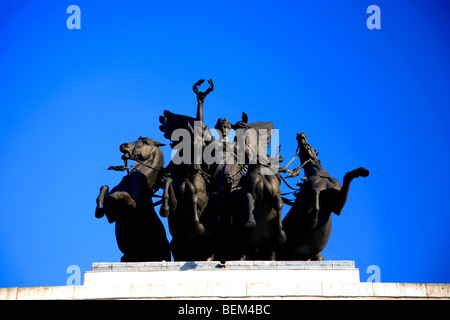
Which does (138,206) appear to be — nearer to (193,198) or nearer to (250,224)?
(193,198)

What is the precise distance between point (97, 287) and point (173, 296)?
1.51m

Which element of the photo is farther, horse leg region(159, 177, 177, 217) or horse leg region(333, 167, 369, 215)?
horse leg region(333, 167, 369, 215)

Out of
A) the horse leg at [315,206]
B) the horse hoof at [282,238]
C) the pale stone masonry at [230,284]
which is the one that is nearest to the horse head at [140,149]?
the pale stone masonry at [230,284]

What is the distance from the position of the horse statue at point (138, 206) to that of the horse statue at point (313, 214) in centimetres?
277

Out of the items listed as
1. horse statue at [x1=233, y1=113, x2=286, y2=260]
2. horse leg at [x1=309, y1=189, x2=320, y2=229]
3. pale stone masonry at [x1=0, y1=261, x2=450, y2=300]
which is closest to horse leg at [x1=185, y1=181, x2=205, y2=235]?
horse statue at [x1=233, y1=113, x2=286, y2=260]

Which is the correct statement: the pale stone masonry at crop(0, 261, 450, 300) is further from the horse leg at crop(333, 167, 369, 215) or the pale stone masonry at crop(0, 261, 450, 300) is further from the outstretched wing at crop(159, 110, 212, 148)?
the outstretched wing at crop(159, 110, 212, 148)

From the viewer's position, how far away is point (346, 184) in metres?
19.1

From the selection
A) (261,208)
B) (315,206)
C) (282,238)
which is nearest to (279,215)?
(261,208)

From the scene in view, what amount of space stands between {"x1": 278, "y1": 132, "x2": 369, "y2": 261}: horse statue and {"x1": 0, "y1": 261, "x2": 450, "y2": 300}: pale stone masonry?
1485 millimetres

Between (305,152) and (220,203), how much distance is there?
8.46ft

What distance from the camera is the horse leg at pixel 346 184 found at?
18875 millimetres

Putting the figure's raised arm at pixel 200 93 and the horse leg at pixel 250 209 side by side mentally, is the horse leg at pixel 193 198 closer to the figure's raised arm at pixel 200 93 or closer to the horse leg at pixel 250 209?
the horse leg at pixel 250 209

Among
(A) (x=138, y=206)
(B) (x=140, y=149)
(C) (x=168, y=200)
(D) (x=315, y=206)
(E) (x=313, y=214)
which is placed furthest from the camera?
(B) (x=140, y=149)

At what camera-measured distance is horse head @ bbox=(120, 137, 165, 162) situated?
65.8ft
